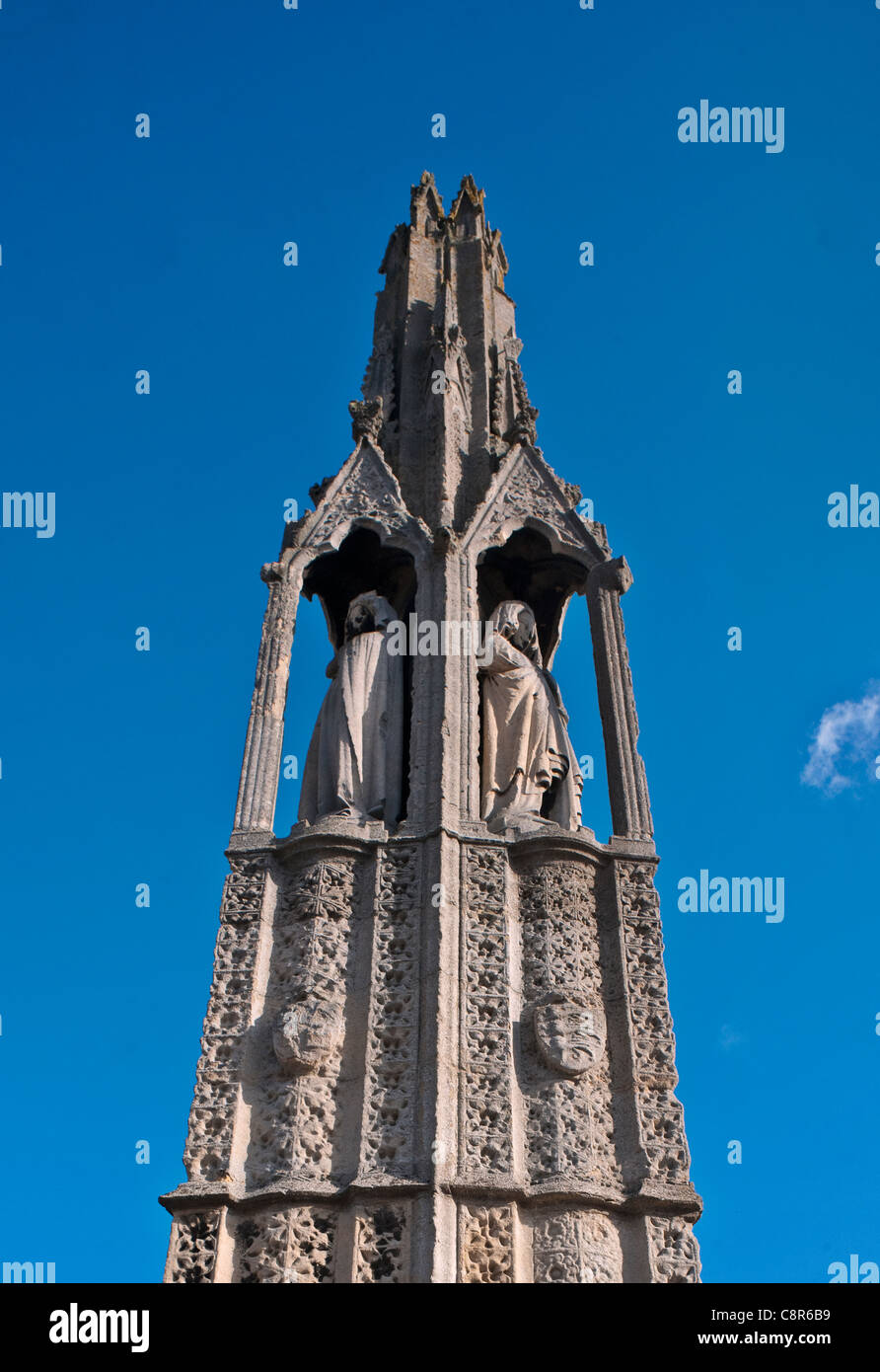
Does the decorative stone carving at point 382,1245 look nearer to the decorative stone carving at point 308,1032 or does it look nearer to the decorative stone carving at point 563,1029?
the decorative stone carving at point 563,1029

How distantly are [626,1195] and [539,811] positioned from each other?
13.6ft

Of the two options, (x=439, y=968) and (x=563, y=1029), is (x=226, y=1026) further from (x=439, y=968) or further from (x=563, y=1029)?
(x=563, y=1029)

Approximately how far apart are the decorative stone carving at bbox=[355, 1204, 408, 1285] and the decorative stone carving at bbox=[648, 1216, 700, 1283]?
5.76 ft

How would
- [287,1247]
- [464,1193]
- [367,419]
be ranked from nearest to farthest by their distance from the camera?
[287,1247]
[464,1193]
[367,419]

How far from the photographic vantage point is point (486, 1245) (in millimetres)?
10289

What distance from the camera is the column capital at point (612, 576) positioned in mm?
15805

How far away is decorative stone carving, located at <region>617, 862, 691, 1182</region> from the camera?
11172 millimetres

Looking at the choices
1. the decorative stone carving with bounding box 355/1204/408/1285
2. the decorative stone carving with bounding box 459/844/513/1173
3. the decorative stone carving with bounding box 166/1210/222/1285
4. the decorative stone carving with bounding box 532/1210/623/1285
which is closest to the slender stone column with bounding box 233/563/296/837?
the decorative stone carving with bounding box 459/844/513/1173

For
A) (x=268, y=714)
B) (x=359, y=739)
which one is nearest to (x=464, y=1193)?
(x=359, y=739)

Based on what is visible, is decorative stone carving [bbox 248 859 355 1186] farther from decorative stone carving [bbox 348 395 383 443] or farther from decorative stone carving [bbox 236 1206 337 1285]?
decorative stone carving [bbox 348 395 383 443]

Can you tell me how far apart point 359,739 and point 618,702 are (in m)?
2.62

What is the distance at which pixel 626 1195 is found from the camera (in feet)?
35.7
